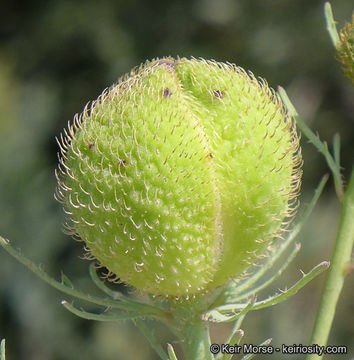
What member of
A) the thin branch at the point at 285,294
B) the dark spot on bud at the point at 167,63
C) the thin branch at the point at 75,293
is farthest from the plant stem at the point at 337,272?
the dark spot on bud at the point at 167,63

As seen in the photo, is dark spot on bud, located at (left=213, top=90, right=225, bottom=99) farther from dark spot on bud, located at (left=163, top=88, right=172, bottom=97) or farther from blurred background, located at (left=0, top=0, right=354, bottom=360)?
blurred background, located at (left=0, top=0, right=354, bottom=360)

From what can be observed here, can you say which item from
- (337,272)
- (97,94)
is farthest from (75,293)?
(97,94)

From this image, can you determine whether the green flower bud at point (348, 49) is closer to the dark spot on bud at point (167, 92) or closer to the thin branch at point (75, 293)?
the dark spot on bud at point (167, 92)

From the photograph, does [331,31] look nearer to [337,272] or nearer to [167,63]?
[167,63]

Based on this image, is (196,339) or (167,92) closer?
(167,92)

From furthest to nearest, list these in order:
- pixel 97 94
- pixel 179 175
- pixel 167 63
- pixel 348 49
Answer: pixel 97 94
pixel 348 49
pixel 167 63
pixel 179 175

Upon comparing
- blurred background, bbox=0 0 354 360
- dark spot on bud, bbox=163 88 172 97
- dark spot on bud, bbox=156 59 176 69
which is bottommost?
blurred background, bbox=0 0 354 360

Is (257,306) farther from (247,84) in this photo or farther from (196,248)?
(247,84)

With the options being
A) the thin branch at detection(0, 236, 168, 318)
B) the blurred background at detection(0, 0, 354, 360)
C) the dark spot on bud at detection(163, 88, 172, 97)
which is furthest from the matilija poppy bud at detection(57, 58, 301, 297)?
the blurred background at detection(0, 0, 354, 360)
